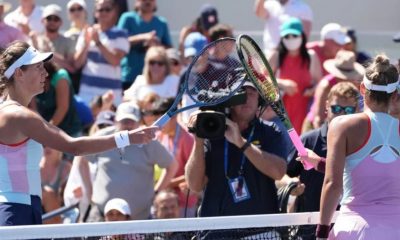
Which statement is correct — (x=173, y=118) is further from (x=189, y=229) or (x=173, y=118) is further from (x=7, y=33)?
(x=189, y=229)

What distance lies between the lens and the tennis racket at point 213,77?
617 centimetres

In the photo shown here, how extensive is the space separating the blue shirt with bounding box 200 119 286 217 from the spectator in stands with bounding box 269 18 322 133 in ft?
12.4

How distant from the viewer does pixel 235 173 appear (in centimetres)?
650

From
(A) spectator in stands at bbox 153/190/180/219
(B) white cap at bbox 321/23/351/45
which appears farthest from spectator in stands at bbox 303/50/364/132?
(A) spectator in stands at bbox 153/190/180/219

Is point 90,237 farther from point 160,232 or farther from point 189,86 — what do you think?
point 189,86

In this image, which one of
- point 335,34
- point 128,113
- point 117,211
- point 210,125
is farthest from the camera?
point 335,34

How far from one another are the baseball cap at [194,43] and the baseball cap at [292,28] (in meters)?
0.92

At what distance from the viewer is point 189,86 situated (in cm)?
630

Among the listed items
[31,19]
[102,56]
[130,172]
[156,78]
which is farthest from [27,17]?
[130,172]

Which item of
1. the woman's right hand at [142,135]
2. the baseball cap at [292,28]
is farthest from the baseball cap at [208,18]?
the woman's right hand at [142,135]

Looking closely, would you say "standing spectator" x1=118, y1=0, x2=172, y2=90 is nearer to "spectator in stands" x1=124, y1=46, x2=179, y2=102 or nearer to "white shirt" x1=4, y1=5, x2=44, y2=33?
"white shirt" x1=4, y1=5, x2=44, y2=33

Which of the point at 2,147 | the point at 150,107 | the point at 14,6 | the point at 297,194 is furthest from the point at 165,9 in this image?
the point at 2,147

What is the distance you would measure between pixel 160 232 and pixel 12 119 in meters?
1.02

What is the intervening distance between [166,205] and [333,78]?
7.08 feet
